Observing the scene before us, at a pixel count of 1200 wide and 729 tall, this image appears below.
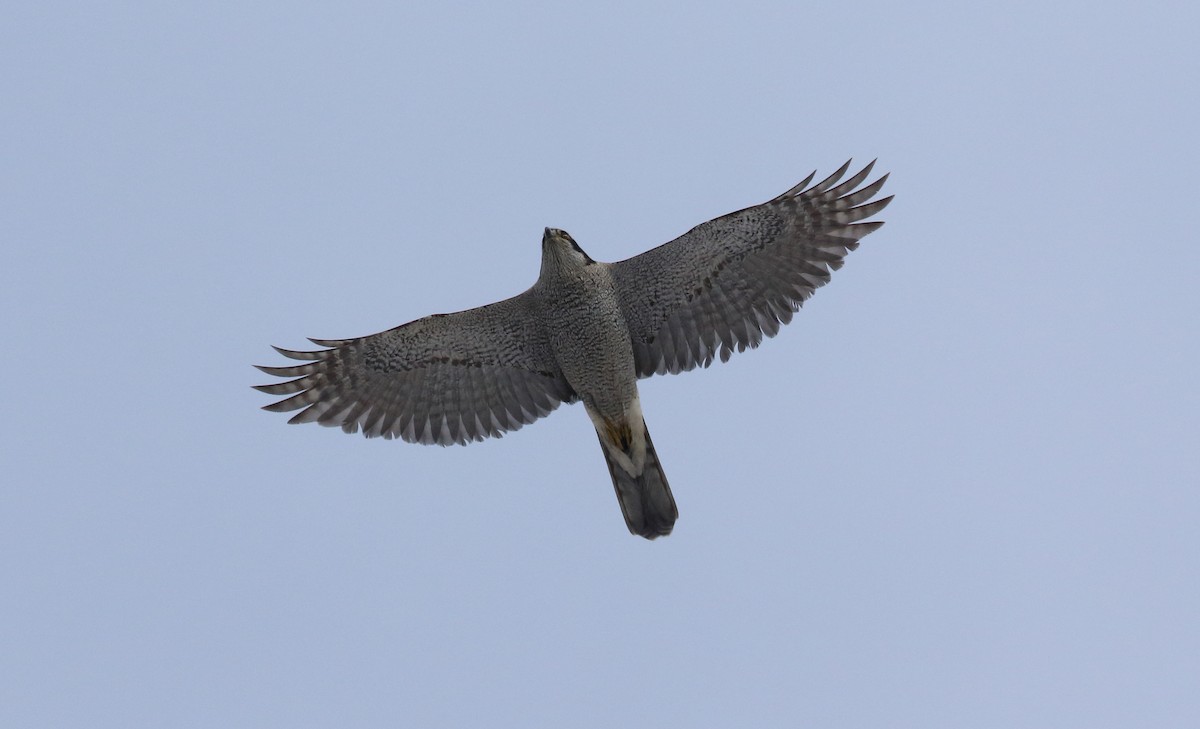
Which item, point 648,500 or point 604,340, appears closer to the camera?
point 604,340

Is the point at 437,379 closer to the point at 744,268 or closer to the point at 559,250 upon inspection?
the point at 559,250

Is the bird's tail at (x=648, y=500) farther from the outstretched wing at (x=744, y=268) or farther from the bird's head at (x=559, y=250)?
the bird's head at (x=559, y=250)

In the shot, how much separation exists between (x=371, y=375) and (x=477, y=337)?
1.07 meters

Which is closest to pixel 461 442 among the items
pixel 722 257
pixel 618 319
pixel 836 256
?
pixel 618 319

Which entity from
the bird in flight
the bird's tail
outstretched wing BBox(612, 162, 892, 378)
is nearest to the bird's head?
the bird in flight

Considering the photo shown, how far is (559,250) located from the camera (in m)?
13.0

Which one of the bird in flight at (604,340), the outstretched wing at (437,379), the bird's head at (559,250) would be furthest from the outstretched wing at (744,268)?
the outstretched wing at (437,379)

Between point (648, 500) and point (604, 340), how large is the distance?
1.57 m

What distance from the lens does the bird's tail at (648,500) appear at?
1349 cm

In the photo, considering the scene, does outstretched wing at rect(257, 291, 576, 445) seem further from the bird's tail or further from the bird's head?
the bird's tail

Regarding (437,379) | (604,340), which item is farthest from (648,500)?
(437,379)

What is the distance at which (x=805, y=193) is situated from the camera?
43.4ft

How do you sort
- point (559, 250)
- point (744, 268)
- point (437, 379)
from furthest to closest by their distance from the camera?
point (437, 379) → point (744, 268) → point (559, 250)

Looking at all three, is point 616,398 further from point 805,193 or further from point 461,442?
point 805,193
